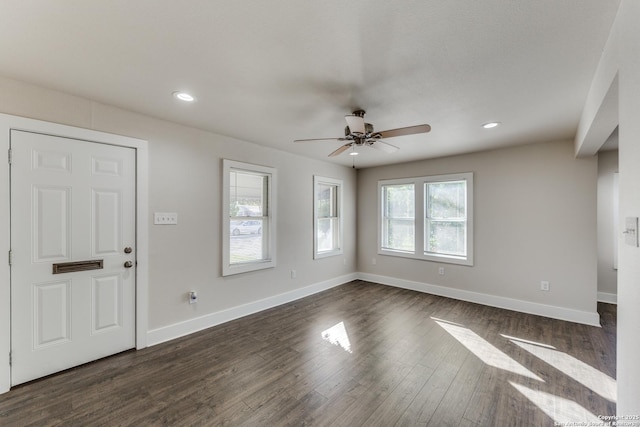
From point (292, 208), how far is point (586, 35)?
12.0ft

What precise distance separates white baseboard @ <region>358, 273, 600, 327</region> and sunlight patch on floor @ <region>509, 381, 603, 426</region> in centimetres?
213

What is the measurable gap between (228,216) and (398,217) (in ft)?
10.9

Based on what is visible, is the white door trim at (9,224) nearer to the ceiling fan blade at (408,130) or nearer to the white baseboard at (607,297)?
the ceiling fan blade at (408,130)

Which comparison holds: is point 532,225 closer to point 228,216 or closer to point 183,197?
point 228,216

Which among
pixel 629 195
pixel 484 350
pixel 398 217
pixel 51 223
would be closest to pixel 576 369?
pixel 484 350

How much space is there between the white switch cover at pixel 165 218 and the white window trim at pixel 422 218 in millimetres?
3781

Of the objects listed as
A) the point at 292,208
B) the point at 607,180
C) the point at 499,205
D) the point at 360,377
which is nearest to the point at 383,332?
the point at 360,377

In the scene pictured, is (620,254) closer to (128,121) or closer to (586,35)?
(586,35)

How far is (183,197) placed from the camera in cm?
316

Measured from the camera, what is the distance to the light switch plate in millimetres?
1078

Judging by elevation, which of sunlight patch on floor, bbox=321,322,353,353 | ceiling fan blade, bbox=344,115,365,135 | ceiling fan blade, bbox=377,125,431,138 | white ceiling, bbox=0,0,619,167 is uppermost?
white ceiling, bbox=0,0,619,167

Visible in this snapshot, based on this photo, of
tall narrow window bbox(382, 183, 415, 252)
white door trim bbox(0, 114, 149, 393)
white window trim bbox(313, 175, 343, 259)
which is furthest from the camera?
tall narrow window bbox(382, 183, 415, 252)

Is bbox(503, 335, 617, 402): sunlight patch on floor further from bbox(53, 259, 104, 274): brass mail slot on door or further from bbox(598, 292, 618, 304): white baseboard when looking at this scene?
bbox(53, 259, 104, 274): brass mail slot on door

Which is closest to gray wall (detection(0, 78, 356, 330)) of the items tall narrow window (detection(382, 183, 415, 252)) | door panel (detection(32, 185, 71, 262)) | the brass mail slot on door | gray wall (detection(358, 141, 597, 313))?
the brass mail slot on door
